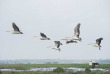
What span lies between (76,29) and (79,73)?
1371 centimetres

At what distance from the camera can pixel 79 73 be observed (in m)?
31.3

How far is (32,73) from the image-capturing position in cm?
3120

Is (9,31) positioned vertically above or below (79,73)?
above

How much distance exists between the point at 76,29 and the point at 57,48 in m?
1.94

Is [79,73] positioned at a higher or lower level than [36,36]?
lower

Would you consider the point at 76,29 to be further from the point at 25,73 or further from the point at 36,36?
the point at 25,73

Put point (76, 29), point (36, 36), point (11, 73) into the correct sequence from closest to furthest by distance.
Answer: point (76, 29)
point (36, 36)
point (11, 73)

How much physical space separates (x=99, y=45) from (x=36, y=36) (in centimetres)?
423

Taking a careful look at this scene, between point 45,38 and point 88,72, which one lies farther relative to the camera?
point 88,72

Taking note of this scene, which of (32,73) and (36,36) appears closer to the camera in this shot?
(36,36)

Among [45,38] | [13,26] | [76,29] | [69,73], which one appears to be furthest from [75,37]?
[69,73]

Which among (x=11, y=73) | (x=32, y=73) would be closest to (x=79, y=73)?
(x=32, y=73)

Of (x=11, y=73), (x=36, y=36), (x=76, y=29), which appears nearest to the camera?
(x=76, y=29)

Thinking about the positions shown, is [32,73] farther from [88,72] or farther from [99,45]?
[99,45]
